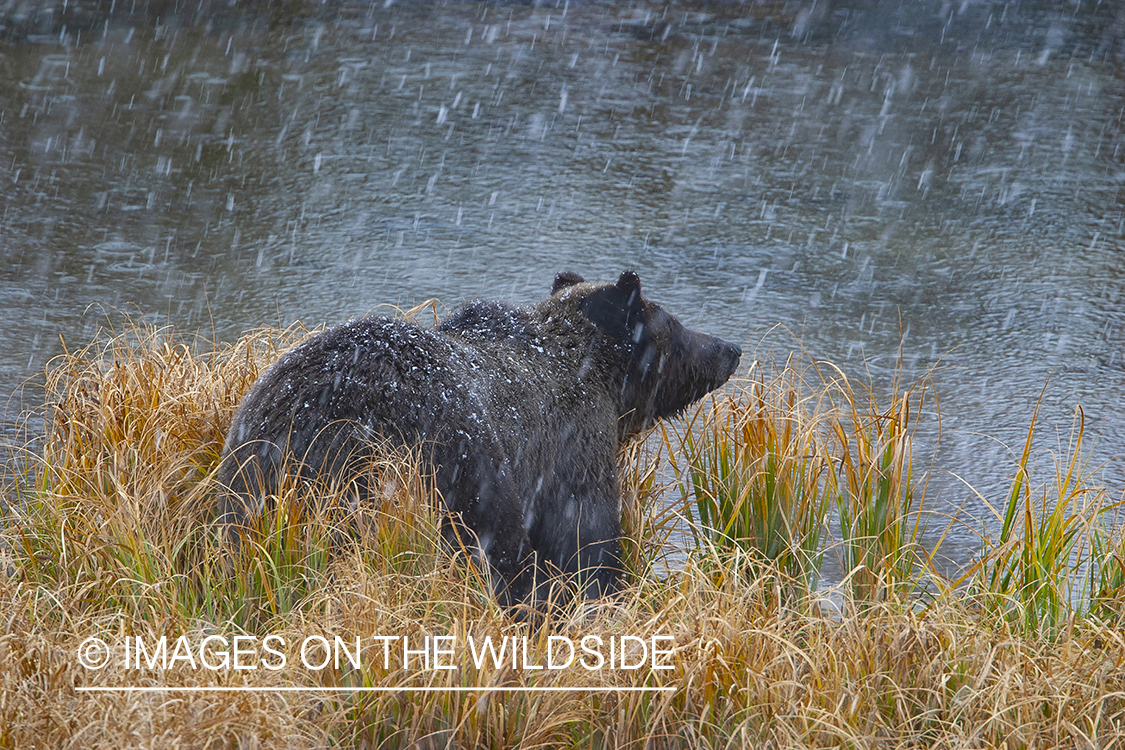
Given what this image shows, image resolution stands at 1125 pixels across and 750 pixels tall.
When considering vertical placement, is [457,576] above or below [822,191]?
below

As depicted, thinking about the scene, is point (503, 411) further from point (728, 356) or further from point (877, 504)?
point (877, 504)

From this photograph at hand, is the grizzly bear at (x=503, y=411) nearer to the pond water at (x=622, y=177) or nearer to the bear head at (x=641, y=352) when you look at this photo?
the bear head at (x=641, y=352)

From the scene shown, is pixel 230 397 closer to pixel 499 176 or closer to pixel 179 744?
pixel 179 744

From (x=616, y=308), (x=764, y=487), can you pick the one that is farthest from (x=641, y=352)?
(x=764, y=487)

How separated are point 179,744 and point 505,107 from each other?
9.34 m

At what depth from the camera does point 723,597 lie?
335 cm

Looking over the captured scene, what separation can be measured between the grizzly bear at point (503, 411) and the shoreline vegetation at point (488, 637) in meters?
0.14

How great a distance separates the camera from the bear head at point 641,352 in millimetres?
4434

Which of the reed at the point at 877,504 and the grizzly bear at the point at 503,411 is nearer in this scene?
the grizzly bear at the point at 503,411

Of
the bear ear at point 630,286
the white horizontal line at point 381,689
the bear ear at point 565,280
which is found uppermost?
the bear ear at point 630,286

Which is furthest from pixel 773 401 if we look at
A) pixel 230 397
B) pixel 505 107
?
pixel 505 107

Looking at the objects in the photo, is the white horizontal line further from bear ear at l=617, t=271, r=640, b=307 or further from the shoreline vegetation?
bear ear at l=617, t=271, r=640, b=307
